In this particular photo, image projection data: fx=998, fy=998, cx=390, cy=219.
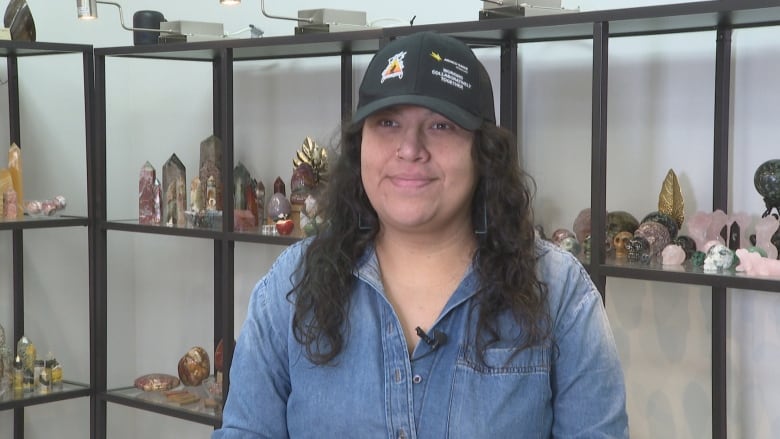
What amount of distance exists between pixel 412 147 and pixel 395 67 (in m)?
0.11

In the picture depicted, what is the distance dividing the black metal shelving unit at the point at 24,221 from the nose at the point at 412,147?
2.14 metres

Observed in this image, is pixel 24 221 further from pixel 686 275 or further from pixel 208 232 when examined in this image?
pixel 686 275

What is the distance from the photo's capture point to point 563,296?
1.48 metres

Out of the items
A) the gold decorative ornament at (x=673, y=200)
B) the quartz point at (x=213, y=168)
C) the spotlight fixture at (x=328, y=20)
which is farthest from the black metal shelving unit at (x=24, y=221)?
the gold decorative ornament at (x=673, y=200)

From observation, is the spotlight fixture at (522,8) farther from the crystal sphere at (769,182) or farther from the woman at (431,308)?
the woman at (431,308)

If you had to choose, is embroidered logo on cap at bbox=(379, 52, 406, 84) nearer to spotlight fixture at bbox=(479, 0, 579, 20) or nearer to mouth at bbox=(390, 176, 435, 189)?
mouth at bbox=(390, 176, 435, 189)

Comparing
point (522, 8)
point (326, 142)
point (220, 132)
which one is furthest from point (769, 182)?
point (220, 132)

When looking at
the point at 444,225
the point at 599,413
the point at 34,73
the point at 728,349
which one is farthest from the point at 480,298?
the point at 34,73

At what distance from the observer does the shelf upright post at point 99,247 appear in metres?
3.32

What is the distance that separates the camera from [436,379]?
142cm

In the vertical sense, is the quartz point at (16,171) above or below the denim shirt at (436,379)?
above

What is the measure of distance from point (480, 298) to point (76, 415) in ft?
9.15

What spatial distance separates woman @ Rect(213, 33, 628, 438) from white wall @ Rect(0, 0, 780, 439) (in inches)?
44.9

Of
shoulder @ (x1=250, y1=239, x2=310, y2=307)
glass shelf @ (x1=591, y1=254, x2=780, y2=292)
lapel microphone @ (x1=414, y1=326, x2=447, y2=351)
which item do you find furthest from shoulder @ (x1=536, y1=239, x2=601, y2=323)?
glass shelf @ (x1=591, y1=254, x2=780, y2=292)
